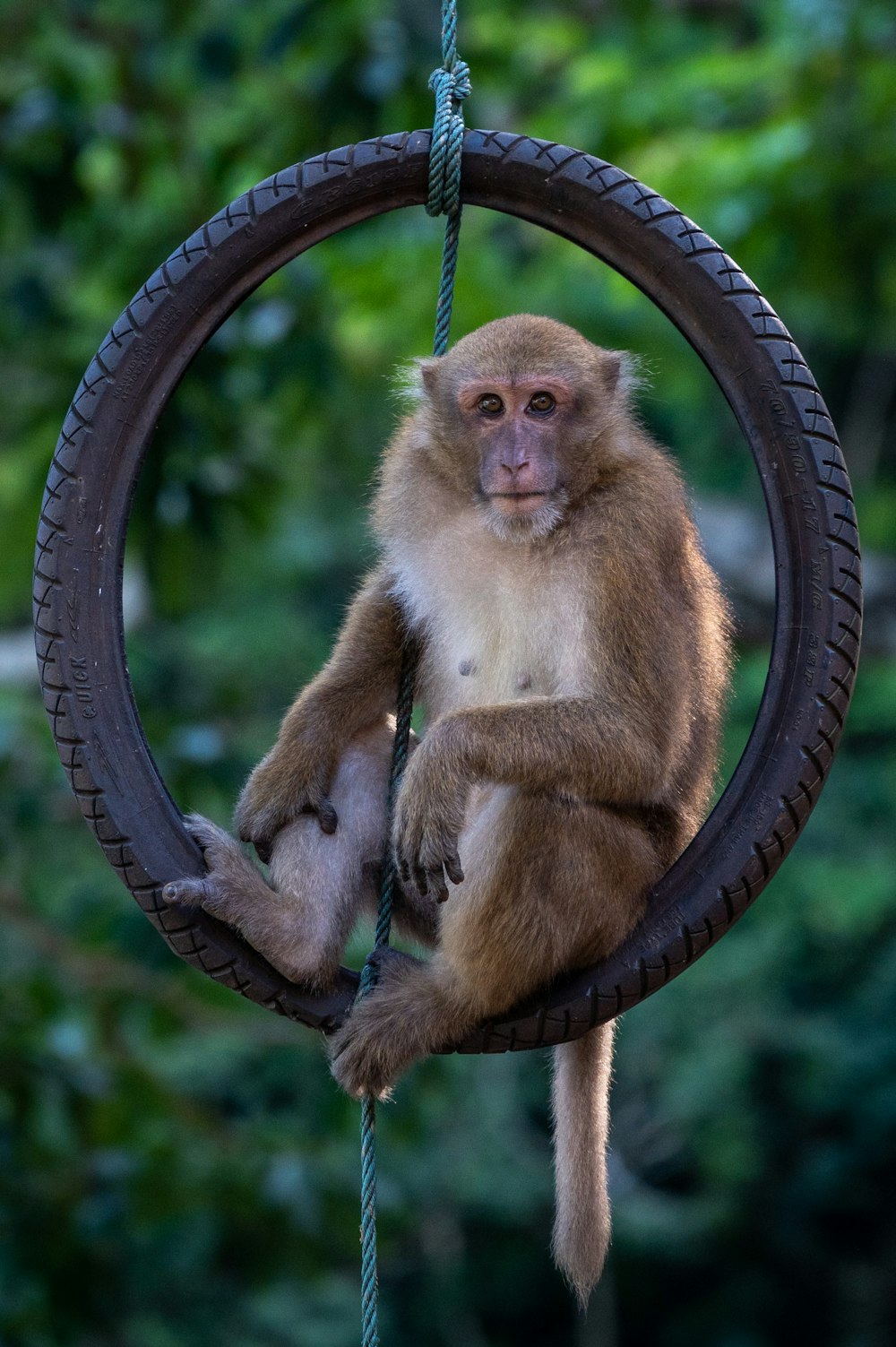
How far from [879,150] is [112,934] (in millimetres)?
4449

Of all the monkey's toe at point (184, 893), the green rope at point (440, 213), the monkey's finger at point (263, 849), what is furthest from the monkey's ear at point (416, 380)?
the monkey's toe at point (184, 893)

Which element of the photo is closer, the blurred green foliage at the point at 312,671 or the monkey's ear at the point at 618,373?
the monkey's ear at the point at 618,373

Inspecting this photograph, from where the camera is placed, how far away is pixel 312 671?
8.84 metres

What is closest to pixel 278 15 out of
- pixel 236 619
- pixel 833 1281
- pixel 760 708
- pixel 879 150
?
pixel 879 150

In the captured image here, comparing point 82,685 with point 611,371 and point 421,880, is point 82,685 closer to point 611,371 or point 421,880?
point 421,880

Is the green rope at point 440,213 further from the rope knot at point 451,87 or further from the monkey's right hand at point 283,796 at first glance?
the monkey's right hand at point 283,796

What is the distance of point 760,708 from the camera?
270cm

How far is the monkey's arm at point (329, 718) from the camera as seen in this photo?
3.29 meters

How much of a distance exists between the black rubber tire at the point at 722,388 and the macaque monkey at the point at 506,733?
219mm

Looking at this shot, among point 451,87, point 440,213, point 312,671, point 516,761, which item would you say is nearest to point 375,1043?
point 516,761

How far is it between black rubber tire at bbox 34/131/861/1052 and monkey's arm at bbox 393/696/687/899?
0.28 metres

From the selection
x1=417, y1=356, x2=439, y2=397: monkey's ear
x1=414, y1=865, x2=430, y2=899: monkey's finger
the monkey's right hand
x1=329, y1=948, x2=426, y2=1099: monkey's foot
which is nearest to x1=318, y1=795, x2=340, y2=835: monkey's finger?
the monkey's right hand

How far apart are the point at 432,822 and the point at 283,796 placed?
20.7 inches

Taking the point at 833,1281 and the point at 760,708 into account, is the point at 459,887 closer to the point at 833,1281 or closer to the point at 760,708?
the point at 760,708
